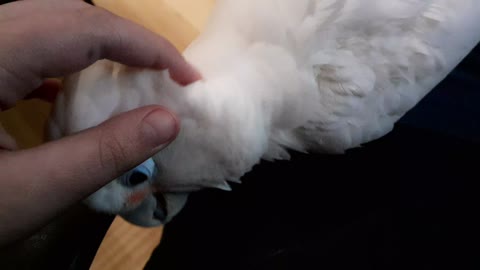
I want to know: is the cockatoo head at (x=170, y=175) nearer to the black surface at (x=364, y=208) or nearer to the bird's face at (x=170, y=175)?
the bird's face at (x=170, y=175)

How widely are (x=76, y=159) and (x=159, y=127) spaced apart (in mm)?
60

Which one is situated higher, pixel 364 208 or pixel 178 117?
pixel 178 117

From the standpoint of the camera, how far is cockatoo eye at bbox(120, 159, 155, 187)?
0.37m

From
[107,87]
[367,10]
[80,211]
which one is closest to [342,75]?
[367,10]

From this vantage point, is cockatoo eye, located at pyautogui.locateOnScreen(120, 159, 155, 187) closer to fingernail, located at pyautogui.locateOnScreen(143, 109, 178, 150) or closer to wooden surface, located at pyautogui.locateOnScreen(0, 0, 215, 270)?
fingernail, located at pyautogui.locateOnScreen(143, 109, 178, 150)

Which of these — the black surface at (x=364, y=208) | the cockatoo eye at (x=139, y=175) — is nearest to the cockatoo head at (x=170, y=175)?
the cockatoo eye at (x=139, y=175)

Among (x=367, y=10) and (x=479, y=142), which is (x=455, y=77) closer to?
(x=479, y=142)

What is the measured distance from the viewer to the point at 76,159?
0.33 metres

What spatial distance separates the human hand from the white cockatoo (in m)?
0.02

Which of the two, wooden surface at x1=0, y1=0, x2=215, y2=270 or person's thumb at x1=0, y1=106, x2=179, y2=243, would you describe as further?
wooden surface at x1=0, y1=0, x2=215, y2=270

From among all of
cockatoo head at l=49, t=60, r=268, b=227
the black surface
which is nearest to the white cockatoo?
cockatoo head at l=49, t=60, r=268, b=227

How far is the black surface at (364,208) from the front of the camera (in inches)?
20.8

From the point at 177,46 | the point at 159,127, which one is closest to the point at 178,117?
the point at 159,127

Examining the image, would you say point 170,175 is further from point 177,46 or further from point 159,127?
point 177,46
